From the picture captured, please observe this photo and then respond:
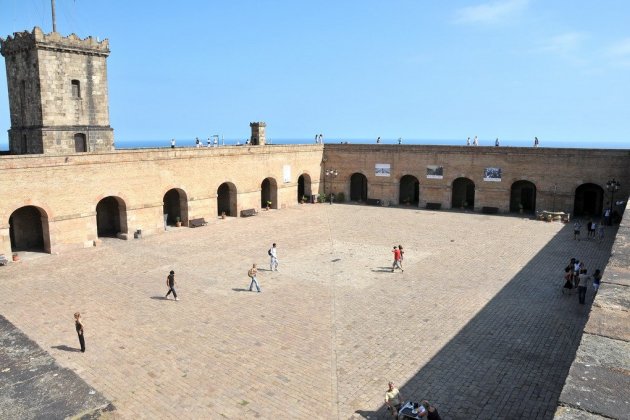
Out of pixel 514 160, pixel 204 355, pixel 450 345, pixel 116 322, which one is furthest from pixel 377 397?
pixel 514 160

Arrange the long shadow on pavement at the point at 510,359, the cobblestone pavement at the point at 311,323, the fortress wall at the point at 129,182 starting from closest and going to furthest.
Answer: the long shadow on pavement at the point at 510,359
the cobblestone pavement at the point at 311,323
the fortress wall at the point at 129,182

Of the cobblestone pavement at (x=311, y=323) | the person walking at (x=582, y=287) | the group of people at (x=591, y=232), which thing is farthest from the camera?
the group of people at (x=591, y=232)

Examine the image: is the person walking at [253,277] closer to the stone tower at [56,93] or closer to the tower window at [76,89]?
the stone tower at [56,93]

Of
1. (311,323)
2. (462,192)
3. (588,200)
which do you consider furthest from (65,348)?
(588,200)

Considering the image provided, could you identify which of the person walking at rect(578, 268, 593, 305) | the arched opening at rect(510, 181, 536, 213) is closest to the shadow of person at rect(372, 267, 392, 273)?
the person walking at rect(578, 268, 593, 305)

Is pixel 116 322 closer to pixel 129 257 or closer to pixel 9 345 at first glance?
pixel 9 345

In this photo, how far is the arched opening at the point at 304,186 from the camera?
4044 cm

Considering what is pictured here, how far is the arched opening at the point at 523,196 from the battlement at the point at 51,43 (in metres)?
29.0

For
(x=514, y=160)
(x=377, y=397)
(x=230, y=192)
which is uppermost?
(x=514, y=160)

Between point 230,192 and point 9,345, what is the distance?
2117 centimetres

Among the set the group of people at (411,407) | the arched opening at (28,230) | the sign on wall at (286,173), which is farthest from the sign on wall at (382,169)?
the group of people at (411,407)

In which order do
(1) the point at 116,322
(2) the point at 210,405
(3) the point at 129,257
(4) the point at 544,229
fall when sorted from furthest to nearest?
(4) the point at 544,229
(3) the point at 129,257
(1) the point at 116,322
(2) the point at 210,405

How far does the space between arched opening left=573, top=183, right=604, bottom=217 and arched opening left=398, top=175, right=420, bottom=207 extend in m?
11.3

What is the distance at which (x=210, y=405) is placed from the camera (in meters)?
10.9
